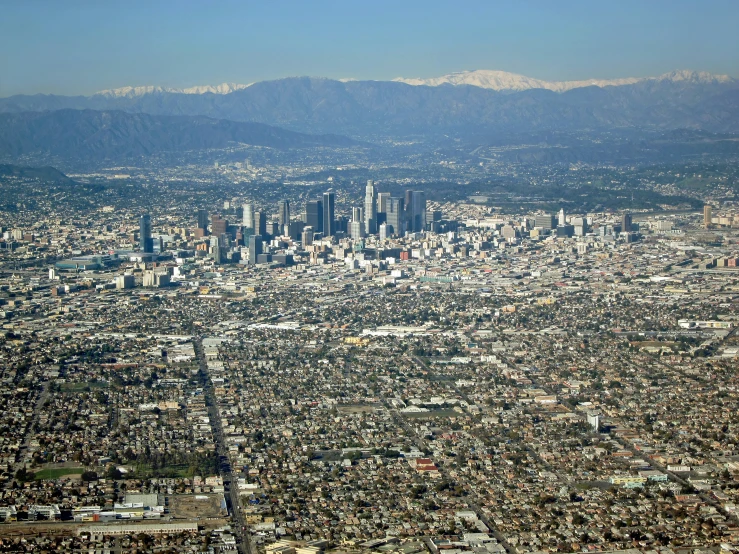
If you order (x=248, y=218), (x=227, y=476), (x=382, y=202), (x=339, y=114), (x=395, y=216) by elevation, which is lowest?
(x=339, y=114)

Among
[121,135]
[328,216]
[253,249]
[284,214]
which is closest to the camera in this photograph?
[253,249]

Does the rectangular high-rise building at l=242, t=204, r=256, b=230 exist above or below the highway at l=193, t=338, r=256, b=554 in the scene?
below

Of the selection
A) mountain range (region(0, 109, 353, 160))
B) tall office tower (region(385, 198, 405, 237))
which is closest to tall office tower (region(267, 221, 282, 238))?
tall office tower (region(385, 198, 405, 237))

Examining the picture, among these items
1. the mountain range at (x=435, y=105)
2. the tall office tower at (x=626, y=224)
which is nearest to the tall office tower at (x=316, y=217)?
the tall office tower at (x=626, y=224)

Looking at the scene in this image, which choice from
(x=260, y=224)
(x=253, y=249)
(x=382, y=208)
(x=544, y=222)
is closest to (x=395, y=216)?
(x=382, y=208)

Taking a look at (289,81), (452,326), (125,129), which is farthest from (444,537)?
(289,81)

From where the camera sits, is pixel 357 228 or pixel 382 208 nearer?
pixel 357 228

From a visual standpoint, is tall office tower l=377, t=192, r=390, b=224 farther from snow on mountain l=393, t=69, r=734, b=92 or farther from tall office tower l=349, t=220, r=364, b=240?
snow on mountain l=393, t=69, r=734, b=92

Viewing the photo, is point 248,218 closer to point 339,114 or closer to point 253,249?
point 253,249

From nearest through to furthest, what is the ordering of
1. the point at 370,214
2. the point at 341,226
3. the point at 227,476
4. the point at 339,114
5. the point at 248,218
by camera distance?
the point at 227,476
the point at 248,218
the point at 370,214
the point at 341,226
the point at 339,114

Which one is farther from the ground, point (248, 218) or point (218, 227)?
point (248, 218)
